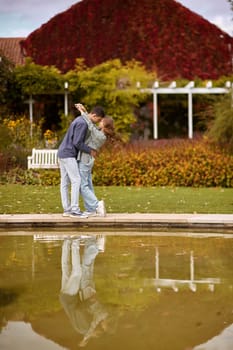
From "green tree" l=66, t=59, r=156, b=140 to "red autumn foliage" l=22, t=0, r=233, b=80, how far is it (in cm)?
223

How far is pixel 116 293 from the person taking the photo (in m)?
5.77

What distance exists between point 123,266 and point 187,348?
265cm

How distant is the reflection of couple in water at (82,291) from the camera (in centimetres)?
482

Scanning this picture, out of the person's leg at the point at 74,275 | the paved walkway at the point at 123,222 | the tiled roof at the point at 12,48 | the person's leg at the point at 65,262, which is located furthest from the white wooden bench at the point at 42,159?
the tiled roof at the point at 12,48

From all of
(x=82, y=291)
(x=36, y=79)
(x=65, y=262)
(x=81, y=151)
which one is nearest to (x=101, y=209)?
(x=81, y=151)

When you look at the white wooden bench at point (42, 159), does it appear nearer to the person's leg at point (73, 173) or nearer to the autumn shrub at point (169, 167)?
the autumn shrub at point (169, 167)

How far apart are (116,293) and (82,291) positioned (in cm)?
28

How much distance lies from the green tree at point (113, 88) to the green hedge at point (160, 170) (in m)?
8.27

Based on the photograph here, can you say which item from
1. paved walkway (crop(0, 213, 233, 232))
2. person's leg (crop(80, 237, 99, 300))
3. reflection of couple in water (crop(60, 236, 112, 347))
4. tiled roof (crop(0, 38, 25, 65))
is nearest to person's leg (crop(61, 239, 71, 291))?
reflection of couple in water (crop(60, 236, 112, 347))

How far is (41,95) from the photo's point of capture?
1106 inches

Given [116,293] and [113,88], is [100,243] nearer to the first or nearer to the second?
[116,293]

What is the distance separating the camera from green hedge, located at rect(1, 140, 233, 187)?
1706 centimetres

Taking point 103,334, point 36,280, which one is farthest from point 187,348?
point 36,280

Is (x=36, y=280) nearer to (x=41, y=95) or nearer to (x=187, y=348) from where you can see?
(x=187, y=348)
